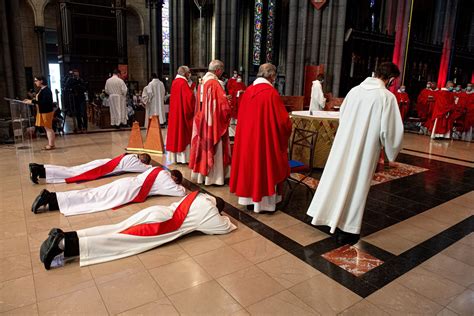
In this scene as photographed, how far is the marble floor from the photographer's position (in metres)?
2.54

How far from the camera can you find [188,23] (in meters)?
16.9

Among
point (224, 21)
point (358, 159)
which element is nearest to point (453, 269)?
point (358, 159)

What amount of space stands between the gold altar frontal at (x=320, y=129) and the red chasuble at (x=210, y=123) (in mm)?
1805

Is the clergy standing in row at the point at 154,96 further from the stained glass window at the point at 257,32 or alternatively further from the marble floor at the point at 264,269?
the stained glass window at the point at 257,32

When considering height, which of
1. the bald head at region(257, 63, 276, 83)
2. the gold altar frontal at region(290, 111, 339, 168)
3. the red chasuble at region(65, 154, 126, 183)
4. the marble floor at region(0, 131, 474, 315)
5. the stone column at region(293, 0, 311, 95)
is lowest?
the marble floor at region(0, 131, 474, 315)

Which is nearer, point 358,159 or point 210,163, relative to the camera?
point 358,159

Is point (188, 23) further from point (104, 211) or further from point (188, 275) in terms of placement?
point (188, 275)

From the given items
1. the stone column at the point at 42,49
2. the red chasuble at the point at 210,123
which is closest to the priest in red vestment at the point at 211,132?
the red chasuble at the point at 210,123

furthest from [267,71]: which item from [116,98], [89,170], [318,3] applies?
[318,3]

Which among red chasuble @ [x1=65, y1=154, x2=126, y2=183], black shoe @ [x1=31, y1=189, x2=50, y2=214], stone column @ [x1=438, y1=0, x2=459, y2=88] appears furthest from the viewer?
stone column @ [x1=438, y1=0, x2=459, y2=88]

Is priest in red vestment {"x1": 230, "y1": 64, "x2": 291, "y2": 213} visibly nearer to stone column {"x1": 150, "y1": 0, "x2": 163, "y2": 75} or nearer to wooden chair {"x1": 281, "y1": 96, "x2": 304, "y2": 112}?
wooden chair {"x1": 281, "y1": 96, "x2": 304, "y2": 112}

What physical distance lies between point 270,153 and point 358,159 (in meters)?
1.01

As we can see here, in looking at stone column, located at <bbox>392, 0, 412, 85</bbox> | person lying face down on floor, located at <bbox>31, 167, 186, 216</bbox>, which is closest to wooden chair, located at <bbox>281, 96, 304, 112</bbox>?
person lying face down on floor, located at <bbox>31, 167, 186, 216</bbox>

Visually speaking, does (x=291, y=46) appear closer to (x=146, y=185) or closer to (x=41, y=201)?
(x=146, y=185)
